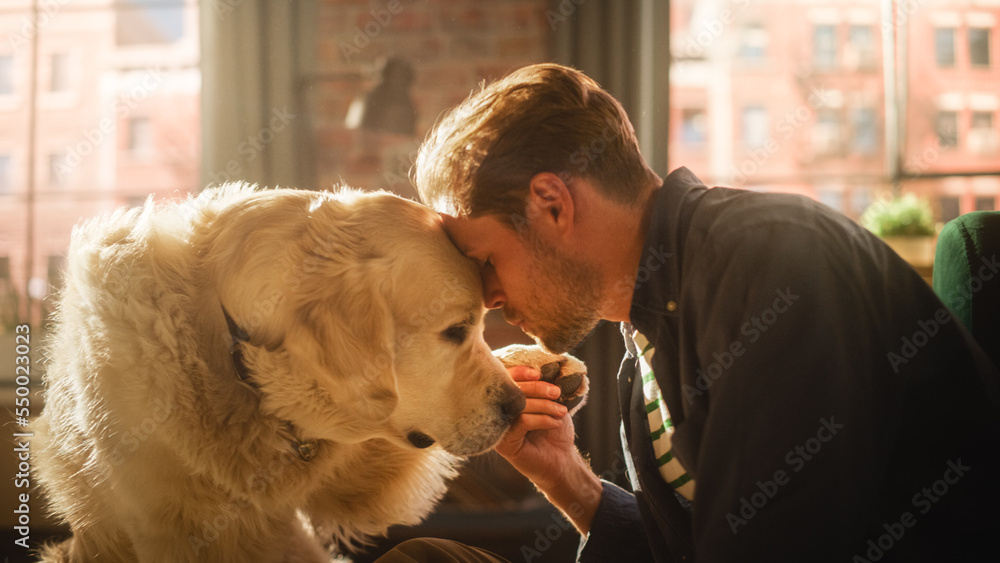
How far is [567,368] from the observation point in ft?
4.44

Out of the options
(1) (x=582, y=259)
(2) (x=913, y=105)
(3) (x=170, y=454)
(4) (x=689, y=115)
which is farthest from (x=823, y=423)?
(2) (x=913, y=105)

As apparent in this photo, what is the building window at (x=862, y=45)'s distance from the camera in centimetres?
271

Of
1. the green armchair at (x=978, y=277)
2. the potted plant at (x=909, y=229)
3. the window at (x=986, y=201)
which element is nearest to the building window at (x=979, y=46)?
the window at (x=986, y=201)

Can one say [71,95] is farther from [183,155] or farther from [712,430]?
[712,430]

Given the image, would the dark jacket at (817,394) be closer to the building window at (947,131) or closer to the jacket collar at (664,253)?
the jacket collar at (664,253)

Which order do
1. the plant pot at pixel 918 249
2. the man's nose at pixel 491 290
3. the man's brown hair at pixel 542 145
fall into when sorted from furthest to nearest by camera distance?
the plant pot at pixel 918 249, the man's nose at pixel 491 290, the man's brown hair at pixel 542 145

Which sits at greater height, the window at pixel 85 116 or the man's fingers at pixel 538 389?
the window at pixel 85 116

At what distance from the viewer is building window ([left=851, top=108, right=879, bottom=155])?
2.74m

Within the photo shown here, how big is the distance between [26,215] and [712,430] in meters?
2.92

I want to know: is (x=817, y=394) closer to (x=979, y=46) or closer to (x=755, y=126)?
(x=755, y=126)

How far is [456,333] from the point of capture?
121 centimetres

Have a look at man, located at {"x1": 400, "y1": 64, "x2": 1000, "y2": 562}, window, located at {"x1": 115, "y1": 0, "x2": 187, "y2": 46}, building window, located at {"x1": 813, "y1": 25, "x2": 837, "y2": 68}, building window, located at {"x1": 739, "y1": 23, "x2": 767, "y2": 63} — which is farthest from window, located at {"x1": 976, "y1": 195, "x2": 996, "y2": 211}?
window, located at {"x1": 115, "y1": 0, "x2": 187, "y2": 46}

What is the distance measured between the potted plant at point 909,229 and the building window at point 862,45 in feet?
2.25

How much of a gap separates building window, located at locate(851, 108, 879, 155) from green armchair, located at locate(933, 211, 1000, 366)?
1.83 m
